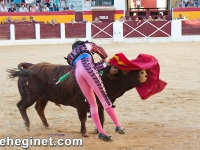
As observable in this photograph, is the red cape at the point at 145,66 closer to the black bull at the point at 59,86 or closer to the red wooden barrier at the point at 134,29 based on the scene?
the black bull at the point at 59,86

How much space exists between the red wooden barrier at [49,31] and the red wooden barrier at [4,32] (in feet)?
3.93

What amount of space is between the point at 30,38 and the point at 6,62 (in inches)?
246

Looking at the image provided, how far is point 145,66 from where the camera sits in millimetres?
5152

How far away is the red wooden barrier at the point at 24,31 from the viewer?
19297 mm

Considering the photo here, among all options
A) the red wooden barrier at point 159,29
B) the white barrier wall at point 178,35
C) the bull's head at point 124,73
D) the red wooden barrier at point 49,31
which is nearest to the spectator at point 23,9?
the red wooden barrier at point 49,31

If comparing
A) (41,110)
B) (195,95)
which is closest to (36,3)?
(195,95)

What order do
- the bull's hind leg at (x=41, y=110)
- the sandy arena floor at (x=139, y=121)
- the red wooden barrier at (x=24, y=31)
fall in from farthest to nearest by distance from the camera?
the red wooden barrier at (x=24, y=31), the bull's hind leg at (x=41, y=110), the sandy arena floor at (x=139, y=121)

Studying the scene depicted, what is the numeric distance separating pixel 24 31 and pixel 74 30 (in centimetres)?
183

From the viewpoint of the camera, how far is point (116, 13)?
2302 centimetres

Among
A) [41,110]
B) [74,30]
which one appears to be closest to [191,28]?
[74,30]

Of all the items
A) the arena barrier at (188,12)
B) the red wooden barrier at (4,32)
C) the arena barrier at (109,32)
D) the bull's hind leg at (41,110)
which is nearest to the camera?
the bull's hind leg at (41,110)

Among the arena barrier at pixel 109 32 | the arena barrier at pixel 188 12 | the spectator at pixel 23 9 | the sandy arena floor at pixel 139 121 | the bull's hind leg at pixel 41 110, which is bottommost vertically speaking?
the sandy arena floor at pixel 139 121

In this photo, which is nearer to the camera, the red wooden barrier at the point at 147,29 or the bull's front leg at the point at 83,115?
the bull's front leg at the point at 83,115

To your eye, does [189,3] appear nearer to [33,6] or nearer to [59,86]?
[33,6]
